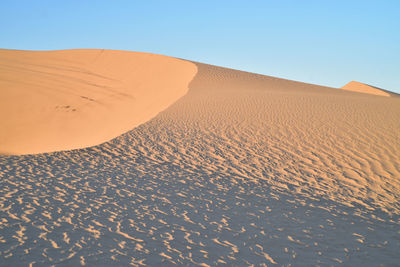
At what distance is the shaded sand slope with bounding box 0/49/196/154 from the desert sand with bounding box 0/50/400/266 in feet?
5.62

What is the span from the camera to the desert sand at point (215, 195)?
432 centimetres

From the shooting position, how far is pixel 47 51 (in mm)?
30406

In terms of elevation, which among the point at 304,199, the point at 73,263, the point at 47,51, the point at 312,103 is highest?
the point at 47,51

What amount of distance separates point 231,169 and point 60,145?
684 cm

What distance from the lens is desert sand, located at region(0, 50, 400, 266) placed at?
14.2ft

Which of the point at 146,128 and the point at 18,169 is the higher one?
the point at 146,128

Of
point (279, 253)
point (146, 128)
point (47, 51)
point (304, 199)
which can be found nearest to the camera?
point (279, 253)

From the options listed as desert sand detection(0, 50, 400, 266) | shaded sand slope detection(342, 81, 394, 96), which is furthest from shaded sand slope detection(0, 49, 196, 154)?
shaded sand slope detection(342, 81, 394, 96)

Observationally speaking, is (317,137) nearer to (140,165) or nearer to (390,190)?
(390,190)

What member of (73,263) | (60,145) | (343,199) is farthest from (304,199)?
(60,145)

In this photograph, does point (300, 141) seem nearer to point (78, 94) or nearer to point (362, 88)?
point (78, 94)

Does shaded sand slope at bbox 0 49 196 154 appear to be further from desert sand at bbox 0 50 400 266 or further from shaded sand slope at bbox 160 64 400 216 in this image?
shaded sand slope at bbox 160 64 400 216

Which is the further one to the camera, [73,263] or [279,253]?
[279,253]

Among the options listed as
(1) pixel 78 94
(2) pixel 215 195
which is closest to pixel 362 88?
(1) pixel 78 94
